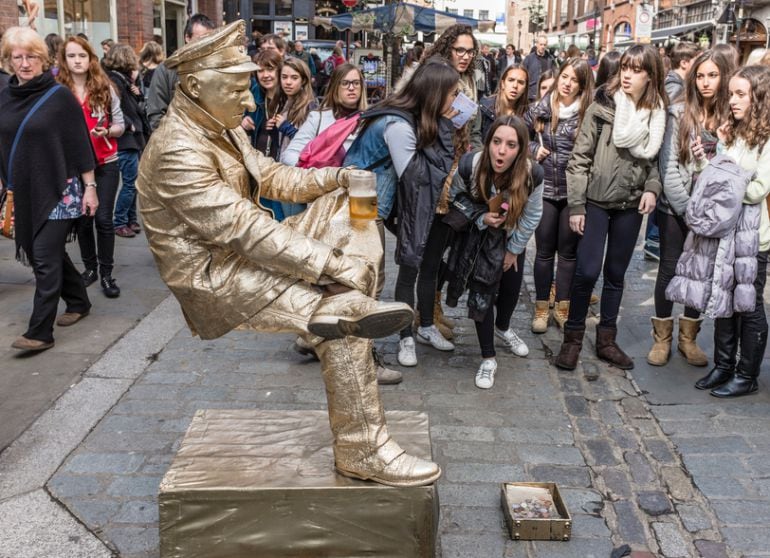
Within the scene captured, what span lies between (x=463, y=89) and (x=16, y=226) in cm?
342

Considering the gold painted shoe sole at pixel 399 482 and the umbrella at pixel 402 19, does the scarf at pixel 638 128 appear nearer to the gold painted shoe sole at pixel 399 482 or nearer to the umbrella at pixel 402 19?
the gold painted shoe sole at pixel 399 482

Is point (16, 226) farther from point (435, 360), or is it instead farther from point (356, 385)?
point (356, 385)

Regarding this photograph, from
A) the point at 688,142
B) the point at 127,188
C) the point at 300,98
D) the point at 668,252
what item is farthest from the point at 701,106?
the point at 127,188

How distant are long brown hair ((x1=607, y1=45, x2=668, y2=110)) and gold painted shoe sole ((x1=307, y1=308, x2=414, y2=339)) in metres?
3.06

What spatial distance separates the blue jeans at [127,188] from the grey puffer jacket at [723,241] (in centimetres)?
536

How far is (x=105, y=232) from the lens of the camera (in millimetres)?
6723

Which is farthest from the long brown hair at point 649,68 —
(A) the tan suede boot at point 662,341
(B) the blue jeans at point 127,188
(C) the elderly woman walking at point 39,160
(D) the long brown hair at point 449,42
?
Result: (B) the blue jeans at point 127,188

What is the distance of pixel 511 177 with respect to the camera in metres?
4.93

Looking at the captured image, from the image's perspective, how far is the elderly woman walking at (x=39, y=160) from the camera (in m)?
5.40

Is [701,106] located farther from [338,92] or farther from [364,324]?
[364,324]

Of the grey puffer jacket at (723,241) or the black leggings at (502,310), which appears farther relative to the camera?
the black leggings at (502,310)

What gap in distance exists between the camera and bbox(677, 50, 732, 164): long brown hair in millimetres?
5152

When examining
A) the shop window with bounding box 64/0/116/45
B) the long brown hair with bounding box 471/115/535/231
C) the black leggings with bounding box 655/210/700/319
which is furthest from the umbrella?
the long brown hair with bounding box 471/115/535/231

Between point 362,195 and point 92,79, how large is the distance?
4430mm
